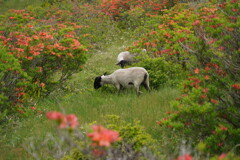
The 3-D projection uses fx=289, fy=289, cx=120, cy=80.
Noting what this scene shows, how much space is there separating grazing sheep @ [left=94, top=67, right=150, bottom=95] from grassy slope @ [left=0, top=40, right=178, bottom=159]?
0.27 meters

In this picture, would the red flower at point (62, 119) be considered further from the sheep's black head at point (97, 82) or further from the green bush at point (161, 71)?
the sheep's black head at point (97, 82)

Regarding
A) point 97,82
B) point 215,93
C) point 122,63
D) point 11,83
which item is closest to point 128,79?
point 97,82

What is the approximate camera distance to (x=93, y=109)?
8109mm

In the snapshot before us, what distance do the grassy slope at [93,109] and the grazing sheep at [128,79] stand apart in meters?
0.27

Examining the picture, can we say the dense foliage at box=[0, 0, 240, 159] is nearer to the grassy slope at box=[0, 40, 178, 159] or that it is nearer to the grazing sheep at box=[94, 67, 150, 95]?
the grassy slope at box=[0, 40, 178, 159]

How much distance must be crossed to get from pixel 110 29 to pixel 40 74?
12.3 m

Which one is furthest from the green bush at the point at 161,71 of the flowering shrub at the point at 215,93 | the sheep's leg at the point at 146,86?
the flowering shrub at the point at 215,93

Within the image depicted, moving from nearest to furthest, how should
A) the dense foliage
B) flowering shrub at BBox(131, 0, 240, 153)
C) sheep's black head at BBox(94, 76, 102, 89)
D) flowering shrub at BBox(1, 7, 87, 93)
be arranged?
the dense foliage < flowering shrub at BBox(131, 0, 240, 153) < flowering shrub at BBox(1, 7, 87, 93) < sheep's black head at BBox(94, 76, 102, 89)

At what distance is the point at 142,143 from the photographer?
14.5 ft

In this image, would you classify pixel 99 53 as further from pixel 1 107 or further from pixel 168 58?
pixel 1 107

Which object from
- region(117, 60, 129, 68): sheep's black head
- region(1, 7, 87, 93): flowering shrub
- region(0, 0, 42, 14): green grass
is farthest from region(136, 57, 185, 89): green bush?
region(0, 0, 42, 14): green grass

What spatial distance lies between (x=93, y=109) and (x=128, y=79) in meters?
1.94

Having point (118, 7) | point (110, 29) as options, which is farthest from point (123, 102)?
point (118, 7)

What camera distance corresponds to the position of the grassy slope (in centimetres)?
676
